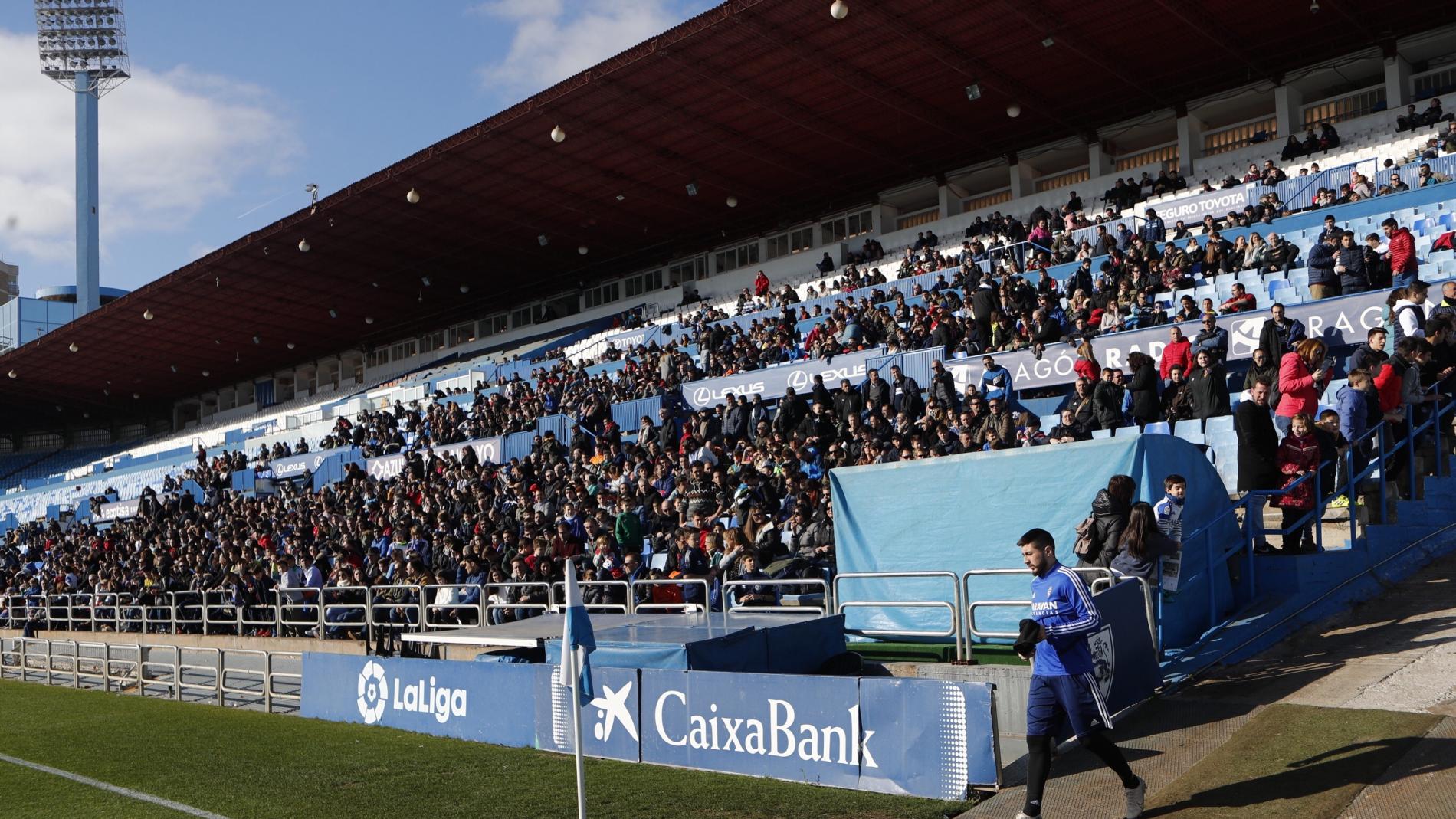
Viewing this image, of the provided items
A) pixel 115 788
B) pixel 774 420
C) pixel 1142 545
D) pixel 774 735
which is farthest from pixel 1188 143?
pixel 115 788

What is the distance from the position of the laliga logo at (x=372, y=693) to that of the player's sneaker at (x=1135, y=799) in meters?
8.21

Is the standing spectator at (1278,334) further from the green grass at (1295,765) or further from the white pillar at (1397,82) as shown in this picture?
the white pillar at (1397,82)

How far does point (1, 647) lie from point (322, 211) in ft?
54.7

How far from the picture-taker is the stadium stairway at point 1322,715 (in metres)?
6.43

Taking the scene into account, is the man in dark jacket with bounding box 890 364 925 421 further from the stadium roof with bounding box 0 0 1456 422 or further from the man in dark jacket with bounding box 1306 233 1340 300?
the stadium roof with bounding box 0 0 1456 422

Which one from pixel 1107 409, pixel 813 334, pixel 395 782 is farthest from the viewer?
pixel 813 334

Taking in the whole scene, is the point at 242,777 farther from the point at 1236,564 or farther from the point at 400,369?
the point at 400,369

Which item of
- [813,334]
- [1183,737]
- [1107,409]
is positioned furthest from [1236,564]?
[813,334]

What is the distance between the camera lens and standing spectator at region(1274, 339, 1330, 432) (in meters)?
11.5

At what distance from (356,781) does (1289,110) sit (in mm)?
28382

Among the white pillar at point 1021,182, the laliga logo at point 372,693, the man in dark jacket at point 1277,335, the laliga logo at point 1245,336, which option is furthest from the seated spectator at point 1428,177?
the laliga logo at point 372,693

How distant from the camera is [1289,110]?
2919 cm

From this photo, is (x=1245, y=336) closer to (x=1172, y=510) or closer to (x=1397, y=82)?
(x=1172, y=510)

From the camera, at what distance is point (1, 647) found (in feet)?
79.0
